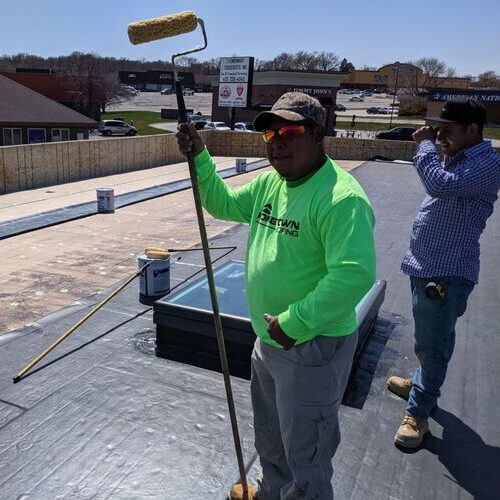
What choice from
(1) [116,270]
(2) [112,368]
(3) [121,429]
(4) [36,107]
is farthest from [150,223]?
(4) [36,107]

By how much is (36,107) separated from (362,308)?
87.9ft

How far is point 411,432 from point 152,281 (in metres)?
3.05

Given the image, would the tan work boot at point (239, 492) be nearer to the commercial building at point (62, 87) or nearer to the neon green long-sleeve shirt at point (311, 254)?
the neon green long-sleeve shirt at point (311, 254)

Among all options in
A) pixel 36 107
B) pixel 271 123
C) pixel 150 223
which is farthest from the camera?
pixel 36 107

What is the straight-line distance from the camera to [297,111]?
6.28ft

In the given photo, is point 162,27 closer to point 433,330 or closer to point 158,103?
point 433,330

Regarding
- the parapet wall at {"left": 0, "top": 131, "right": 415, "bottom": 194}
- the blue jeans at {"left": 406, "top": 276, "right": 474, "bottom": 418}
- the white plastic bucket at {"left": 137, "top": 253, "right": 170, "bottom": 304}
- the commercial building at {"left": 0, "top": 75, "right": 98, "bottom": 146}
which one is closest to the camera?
the blue jeans at {"left": 406, "top": 276, "right": 474, "bottom": 418}

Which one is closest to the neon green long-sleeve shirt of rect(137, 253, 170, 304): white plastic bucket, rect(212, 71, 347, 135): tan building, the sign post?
rect(137, 253, 170, 304): white plastic bucket

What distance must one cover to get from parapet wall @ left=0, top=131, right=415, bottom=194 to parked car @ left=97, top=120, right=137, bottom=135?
65.3 ft

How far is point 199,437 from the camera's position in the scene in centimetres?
297

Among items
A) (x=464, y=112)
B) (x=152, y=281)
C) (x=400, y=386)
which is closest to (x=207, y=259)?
(x=464, y=112)

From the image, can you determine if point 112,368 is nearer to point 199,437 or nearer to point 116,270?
point 199,437

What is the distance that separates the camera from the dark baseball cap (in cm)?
257

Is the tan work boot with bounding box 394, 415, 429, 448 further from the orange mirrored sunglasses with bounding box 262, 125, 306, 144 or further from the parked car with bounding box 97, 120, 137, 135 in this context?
the parked car with bounding box 97, 120, 137, 135
